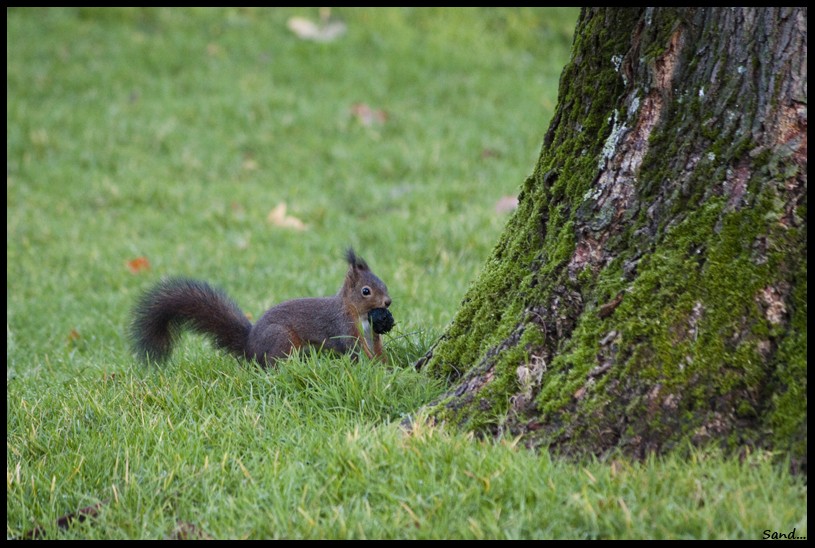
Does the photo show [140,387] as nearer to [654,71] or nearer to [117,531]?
[117,531]

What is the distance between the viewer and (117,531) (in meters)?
2.73

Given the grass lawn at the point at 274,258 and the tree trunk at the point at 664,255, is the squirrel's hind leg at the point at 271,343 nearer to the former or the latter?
the grass lawn at the point at 274,258

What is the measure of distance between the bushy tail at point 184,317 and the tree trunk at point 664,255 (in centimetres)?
147

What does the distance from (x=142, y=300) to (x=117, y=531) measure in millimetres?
1713

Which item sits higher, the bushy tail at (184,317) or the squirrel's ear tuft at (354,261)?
the squirrel's ear tuft at (354,261)

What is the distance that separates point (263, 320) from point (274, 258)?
108 inches

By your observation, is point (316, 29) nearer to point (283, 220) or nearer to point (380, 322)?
point (283, 220)

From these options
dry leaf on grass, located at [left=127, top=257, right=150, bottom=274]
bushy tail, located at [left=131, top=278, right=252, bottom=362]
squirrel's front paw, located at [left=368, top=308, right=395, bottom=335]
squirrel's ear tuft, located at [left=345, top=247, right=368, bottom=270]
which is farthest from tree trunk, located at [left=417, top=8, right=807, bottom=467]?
dry leaf on grass, located at [left=127, top=257, right=150, bottom=274]

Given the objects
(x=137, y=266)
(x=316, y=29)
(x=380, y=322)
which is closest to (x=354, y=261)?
(x=380, y=322)

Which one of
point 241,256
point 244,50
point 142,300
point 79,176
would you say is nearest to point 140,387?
point 142,300

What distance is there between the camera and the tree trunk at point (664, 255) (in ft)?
9.00

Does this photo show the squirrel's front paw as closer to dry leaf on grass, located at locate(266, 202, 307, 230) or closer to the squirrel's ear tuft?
the squirrel's ear tuft

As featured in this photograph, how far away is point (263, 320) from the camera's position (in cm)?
430

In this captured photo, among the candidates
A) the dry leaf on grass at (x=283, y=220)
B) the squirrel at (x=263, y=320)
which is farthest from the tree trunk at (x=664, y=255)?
the dry leaf on grass at (x=283, y=220)
